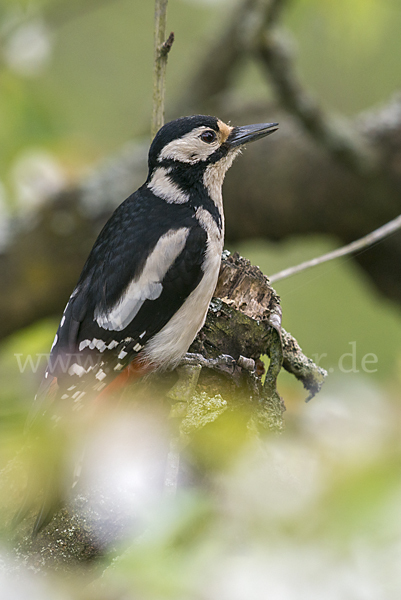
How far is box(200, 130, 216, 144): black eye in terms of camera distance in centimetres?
181

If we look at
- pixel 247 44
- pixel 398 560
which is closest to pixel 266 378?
pixel 398 560

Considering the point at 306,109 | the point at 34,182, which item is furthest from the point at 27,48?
the point at 306,109

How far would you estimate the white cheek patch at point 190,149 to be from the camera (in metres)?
1.76

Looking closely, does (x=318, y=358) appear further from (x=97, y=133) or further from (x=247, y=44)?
(x=97, y=133)

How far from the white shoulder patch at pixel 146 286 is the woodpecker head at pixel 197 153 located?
21cm

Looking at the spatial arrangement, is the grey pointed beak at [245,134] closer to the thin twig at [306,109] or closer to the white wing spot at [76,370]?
the thin twig at [306,109]

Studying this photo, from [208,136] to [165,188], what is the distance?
20 cm

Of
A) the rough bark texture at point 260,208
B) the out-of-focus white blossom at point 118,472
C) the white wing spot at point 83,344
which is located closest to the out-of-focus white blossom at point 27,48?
the rough bark texture at point 260,208

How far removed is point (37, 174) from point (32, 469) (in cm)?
316

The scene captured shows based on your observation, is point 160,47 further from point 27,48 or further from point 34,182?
point 34,182

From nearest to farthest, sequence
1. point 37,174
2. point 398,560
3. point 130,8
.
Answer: point 398,560
point 37,174
point 130,8

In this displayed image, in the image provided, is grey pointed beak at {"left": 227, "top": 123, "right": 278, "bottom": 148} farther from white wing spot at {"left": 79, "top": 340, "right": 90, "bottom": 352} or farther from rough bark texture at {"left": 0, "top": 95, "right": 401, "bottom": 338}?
rough bark texture at {"left": 0, "top": 95, "right": 401, "bottom": 338}

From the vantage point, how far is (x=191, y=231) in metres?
1.69

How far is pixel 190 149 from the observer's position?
1811mm
